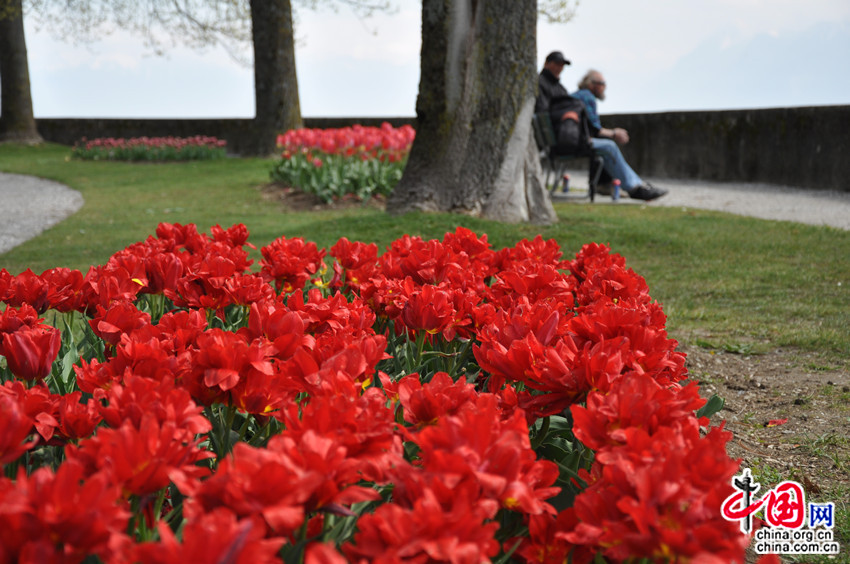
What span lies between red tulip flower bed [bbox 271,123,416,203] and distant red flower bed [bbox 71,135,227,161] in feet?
28.1

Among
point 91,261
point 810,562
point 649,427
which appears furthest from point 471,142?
point 649,427

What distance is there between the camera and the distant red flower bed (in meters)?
21.0

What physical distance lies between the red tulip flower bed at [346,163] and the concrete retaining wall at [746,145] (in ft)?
19.1

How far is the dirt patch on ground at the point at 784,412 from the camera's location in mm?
2730

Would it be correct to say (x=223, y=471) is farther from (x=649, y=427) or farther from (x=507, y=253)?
(x=507, y=253)

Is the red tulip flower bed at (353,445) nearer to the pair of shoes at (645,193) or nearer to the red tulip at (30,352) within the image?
the red tulip at (30,352)

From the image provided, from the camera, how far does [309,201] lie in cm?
1186

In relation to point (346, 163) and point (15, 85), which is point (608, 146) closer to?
point (346, 163)

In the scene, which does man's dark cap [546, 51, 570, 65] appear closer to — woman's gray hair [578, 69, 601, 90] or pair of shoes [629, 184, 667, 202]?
woman's gray hair [578, 69, 601, 90]

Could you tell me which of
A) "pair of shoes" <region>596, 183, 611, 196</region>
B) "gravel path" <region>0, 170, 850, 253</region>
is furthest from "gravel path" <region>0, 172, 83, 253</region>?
"pair of shoes" <region>596, 183, 611, 196</region>

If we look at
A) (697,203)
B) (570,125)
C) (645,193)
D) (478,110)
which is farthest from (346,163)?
(697,203)

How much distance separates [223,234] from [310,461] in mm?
2603

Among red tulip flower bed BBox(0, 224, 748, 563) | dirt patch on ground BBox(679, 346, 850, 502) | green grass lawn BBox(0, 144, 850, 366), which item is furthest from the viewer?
green grass lawn BBox(0, 144, 850, 366)

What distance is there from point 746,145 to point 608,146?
420 centimetres
